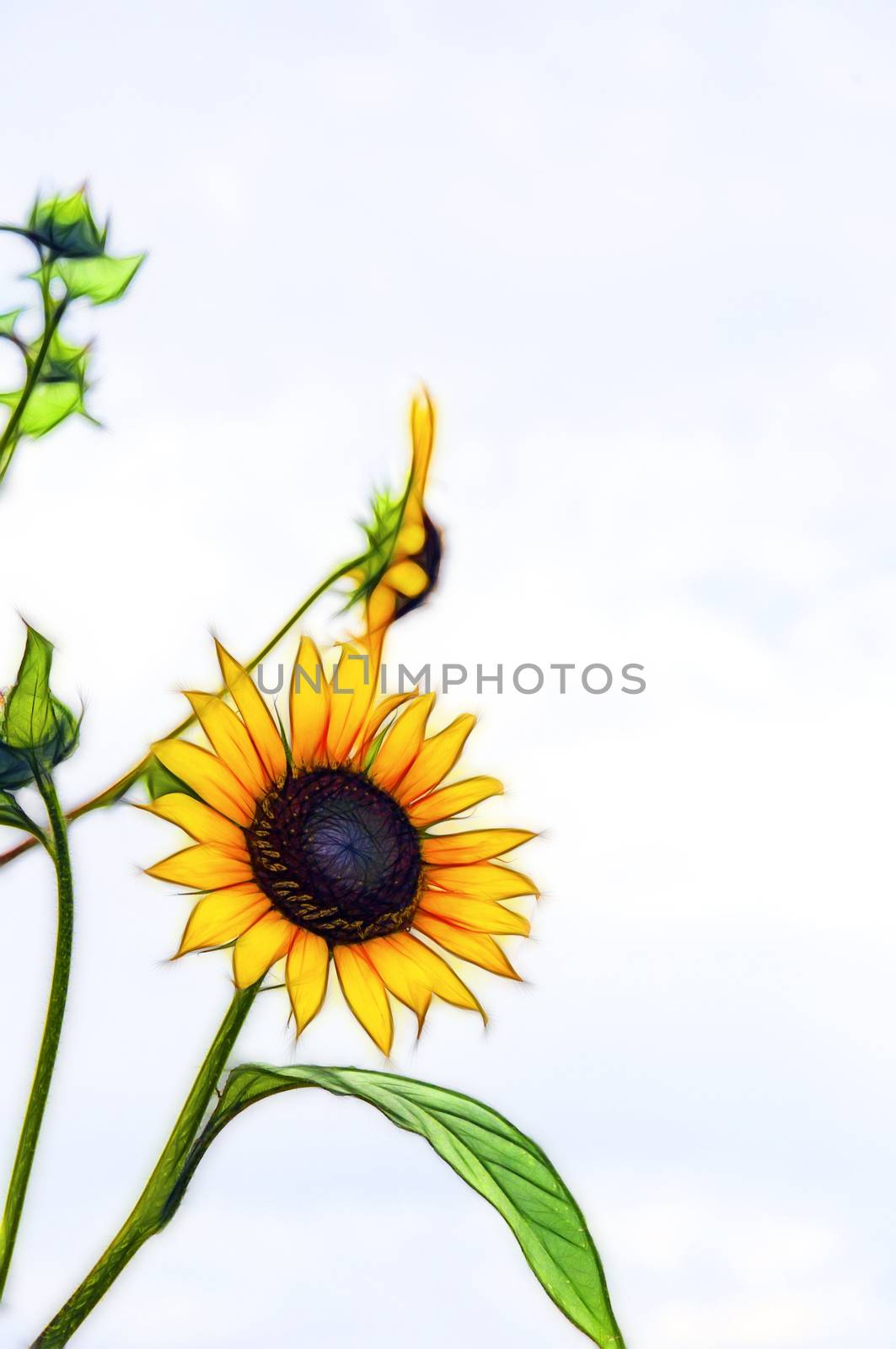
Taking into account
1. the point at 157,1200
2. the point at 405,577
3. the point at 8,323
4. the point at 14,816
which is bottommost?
the point at 157,1200

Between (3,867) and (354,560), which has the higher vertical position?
(354,560)

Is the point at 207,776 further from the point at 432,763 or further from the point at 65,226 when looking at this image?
the point at 65,226

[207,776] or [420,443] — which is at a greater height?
[420,443]

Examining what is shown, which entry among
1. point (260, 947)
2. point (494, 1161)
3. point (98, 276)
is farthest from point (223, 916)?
point (98, 276)

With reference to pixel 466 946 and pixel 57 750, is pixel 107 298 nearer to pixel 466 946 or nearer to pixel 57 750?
pixel 57 750

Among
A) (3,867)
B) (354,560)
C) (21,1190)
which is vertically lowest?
(21,1190)

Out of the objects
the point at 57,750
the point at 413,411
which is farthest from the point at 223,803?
the point at 413,411

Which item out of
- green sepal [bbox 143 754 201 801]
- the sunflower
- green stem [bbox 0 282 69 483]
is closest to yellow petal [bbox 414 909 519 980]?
the sunflower

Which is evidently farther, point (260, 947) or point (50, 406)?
point (50, 406)
